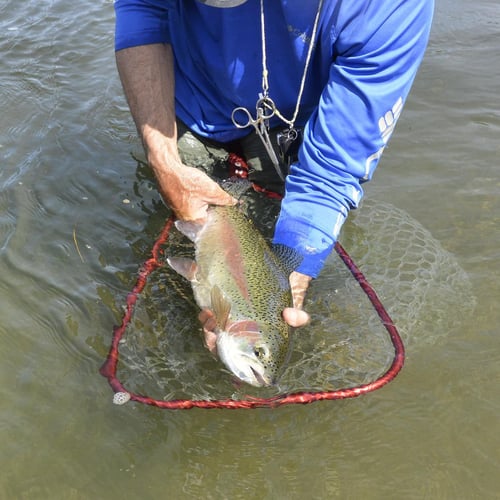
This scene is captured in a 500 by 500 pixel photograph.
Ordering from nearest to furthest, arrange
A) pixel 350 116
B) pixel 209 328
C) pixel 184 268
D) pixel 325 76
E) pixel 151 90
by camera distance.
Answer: pixel 209 328 → pixel 350 116 → pixel 184 268 → pixel 325 76 → pixel 151 90

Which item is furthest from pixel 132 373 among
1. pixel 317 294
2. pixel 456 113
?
pixel 456 113

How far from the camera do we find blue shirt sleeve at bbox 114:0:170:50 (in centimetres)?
335

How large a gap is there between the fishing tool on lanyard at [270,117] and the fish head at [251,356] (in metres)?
1.16

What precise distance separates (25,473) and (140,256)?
58.5 inches

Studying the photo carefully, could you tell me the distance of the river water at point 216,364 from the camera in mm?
2373

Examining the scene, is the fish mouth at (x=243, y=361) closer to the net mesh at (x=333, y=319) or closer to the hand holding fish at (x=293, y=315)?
the hand holding fish at (x=293, y=315)

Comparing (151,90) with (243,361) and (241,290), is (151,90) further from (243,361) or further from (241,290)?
(243,361)

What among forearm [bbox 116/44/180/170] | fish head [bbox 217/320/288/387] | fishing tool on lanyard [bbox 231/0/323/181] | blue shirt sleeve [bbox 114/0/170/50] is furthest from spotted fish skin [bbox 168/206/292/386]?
blue shirt sleeve [bbox 114/0/170/50]

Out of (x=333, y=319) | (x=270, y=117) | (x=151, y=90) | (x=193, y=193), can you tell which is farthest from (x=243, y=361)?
(x=151, y=90)

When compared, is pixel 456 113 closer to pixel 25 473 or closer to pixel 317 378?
pixel 317 378

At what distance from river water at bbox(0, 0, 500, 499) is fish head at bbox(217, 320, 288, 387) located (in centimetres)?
33

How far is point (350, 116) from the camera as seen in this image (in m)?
2.75

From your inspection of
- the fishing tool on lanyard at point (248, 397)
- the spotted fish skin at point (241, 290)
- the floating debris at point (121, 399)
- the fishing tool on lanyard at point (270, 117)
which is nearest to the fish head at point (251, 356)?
the spotted fish skin at point (241, 290)

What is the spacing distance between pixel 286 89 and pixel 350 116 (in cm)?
51
